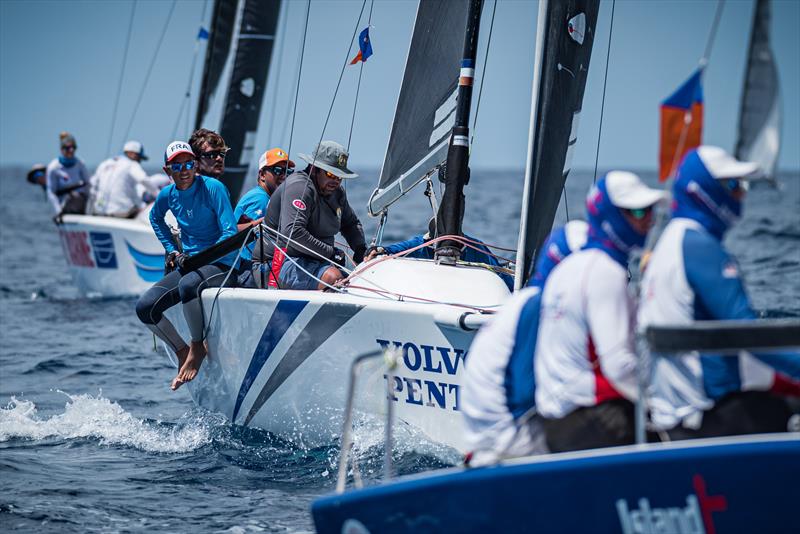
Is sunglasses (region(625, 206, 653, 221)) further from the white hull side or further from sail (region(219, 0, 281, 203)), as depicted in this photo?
the white hull side

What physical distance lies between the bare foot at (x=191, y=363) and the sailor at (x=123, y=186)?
27.9ft

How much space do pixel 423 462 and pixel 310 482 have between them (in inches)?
23.9

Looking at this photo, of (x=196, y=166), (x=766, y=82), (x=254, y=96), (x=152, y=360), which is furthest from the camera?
(x=254, y=96)

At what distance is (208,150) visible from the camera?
6730 millimetres

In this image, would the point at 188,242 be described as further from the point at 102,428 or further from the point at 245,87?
the point at 245,87

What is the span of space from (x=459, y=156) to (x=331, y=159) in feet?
2.67

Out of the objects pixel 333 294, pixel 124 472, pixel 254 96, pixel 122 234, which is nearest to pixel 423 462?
pixel 333 294

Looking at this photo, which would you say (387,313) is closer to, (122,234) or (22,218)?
(122,234)

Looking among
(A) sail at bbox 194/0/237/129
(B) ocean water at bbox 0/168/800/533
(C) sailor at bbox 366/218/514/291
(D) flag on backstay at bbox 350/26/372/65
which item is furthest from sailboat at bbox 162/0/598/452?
(A) sail at bbox 194/0/237/129

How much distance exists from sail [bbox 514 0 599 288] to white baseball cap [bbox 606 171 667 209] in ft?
7.55

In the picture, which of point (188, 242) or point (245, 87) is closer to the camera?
point (188, 242)

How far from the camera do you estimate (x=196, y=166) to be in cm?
643

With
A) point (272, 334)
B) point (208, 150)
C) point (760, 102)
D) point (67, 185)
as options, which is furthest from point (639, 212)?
point (67, 185)

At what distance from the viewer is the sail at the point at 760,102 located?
3.47 metres
